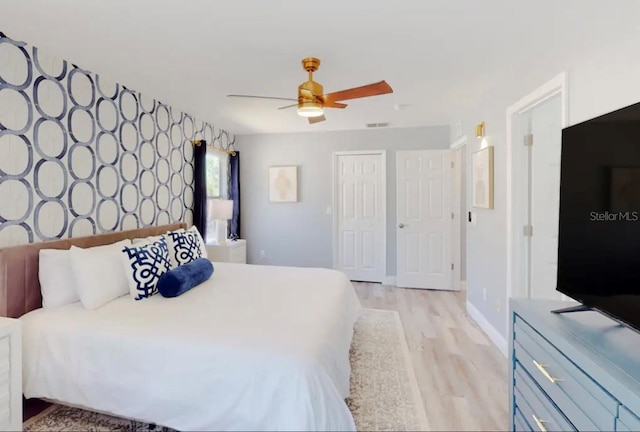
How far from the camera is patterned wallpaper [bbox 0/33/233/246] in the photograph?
2.05m

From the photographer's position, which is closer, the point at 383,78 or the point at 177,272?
the point at 177,272

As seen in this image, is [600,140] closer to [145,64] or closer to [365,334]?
[365,334]

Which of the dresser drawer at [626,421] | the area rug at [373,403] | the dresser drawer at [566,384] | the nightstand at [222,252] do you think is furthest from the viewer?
the nightstand at [222,252]

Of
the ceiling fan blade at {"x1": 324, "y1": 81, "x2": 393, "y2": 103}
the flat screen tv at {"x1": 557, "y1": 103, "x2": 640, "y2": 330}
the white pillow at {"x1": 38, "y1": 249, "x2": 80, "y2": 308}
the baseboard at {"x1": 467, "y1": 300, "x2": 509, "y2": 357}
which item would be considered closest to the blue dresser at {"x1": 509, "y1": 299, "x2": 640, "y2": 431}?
the flat screen tv at {"x1": 557, "y1": 103, "x2": 640, "y2": 330}

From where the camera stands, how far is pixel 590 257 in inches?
52.9

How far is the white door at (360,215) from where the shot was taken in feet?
16.0

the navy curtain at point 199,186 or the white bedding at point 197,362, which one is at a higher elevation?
the navy curtain at point 199,186

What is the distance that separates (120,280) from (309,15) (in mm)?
2123

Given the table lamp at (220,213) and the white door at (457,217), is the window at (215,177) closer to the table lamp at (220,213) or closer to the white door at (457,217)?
the table lamp at (220,213)

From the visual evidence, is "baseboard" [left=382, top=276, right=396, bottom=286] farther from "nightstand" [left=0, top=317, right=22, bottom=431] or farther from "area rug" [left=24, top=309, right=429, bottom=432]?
"nightstand" [left=0, top=317, right=22, bottom=431]

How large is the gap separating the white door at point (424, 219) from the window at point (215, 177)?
2.67 metres

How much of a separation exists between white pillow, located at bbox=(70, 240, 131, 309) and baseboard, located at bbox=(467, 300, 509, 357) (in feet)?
9.86

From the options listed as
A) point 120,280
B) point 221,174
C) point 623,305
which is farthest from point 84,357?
point 221,174

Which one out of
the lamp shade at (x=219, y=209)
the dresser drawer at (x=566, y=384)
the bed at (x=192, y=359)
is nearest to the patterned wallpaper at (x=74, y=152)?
the bed at (x=192, y=359)
